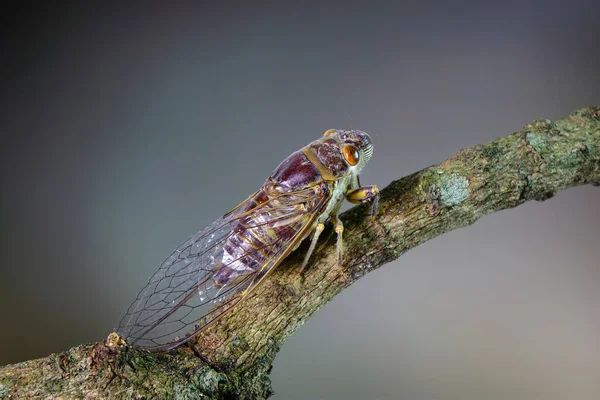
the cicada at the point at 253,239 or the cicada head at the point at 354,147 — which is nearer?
the cicada at the point at 253,239

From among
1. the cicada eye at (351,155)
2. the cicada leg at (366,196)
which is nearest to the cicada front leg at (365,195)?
the cicada leg at (366,196)

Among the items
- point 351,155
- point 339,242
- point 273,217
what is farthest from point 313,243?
point 351,155

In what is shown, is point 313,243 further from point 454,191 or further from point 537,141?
point 537,141

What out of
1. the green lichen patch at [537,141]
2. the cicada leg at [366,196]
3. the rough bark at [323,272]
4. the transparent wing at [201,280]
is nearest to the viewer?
the rough bark at [323,272]

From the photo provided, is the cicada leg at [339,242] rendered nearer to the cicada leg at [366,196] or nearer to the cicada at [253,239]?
the cicada at [253,239]

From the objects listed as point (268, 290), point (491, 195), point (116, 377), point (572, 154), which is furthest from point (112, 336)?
point (572, 154)

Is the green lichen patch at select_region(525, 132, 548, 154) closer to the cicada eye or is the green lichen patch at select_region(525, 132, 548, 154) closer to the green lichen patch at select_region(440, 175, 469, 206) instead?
the green lichen patch at select_region(440, 175, 469, 206)

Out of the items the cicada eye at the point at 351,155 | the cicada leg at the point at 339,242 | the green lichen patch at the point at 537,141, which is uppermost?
the green lichen patch at the point at 537,141

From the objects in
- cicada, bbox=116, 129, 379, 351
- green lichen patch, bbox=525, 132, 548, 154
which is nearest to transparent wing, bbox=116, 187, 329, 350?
cicada, bbox=116, 129, 379, 351
